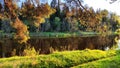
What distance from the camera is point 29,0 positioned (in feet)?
33.3

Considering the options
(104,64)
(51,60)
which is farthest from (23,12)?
(104,64)

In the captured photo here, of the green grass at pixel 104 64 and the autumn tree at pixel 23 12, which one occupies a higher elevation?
the autumn tree at pixel 23 12

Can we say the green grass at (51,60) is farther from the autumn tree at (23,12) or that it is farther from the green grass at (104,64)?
the autumn tree at (23,12)

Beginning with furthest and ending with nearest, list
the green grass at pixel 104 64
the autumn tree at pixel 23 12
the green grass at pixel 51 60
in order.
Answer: the green grass at pixel 104 64
the green grass at pixel 51 60
the autumn tree at pixel 23 12

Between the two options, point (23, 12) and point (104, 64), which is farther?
point (104, 64)

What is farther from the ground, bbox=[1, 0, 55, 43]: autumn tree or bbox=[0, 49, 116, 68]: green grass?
bbox=[1, 0, 55, 43]: autumn tree

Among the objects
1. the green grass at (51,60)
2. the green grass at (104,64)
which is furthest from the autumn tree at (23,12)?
the green grass at (104,64)

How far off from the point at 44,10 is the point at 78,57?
7265mm

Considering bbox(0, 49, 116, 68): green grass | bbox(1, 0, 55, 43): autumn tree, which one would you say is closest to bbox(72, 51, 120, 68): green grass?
bbox(0, 49, 116, 68): green grass

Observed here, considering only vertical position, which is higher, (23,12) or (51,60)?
(23,12)

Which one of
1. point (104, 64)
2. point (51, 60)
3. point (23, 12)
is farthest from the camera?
point (51, 60)

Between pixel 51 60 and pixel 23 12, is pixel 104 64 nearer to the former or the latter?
pixel 51 60

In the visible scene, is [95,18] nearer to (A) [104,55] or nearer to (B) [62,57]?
(B) [62,57]

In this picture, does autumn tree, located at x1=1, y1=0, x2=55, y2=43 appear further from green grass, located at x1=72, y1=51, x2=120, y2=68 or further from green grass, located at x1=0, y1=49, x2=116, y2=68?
green grass, located at x1=72, y1=51, x2=120, y2=68
